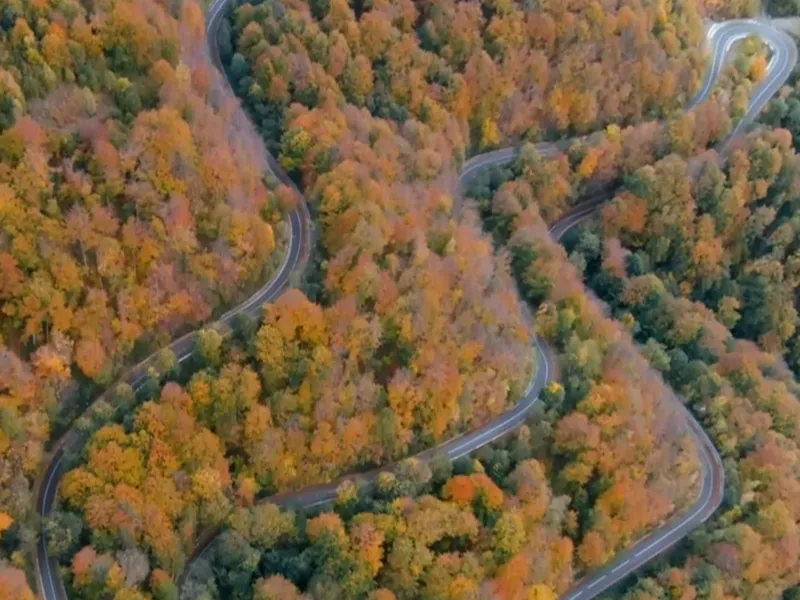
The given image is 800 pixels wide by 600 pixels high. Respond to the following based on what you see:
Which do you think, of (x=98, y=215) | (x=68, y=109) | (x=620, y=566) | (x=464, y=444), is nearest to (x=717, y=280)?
(x=620, y=566)

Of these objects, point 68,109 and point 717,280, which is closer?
point 68,109

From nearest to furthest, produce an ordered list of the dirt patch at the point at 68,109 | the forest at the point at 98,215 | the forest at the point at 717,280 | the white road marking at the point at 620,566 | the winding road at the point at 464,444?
the forest at the point at 98,215 → the winding road at the point at 464,444 → the dirt patch at the point at 68,109 → the white road marking at the point at 620,566 → the forest at the point at 717,280

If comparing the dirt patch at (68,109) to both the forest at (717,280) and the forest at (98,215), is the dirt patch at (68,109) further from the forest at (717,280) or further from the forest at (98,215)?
the forest at (717,280)

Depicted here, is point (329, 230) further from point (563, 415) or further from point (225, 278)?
point (563, 415)

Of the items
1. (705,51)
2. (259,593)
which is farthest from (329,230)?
(705,51)

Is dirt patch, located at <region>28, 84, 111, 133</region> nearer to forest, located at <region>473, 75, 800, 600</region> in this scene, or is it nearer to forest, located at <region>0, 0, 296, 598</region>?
forest, located at <region>0, 0, 296, 598</region>

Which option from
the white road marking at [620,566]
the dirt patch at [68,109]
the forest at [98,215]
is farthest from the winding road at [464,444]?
the dirt patch at [68,109]

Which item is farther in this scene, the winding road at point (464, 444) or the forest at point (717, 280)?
the forest at point (717, 280)

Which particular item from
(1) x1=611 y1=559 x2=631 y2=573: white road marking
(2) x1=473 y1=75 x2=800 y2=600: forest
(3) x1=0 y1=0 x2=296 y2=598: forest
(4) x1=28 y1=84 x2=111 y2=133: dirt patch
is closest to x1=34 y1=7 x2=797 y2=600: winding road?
(1) x1=611 y1=559 x2=631 y2=573: white road marking

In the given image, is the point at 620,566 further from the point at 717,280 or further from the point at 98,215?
the point at 98,215
